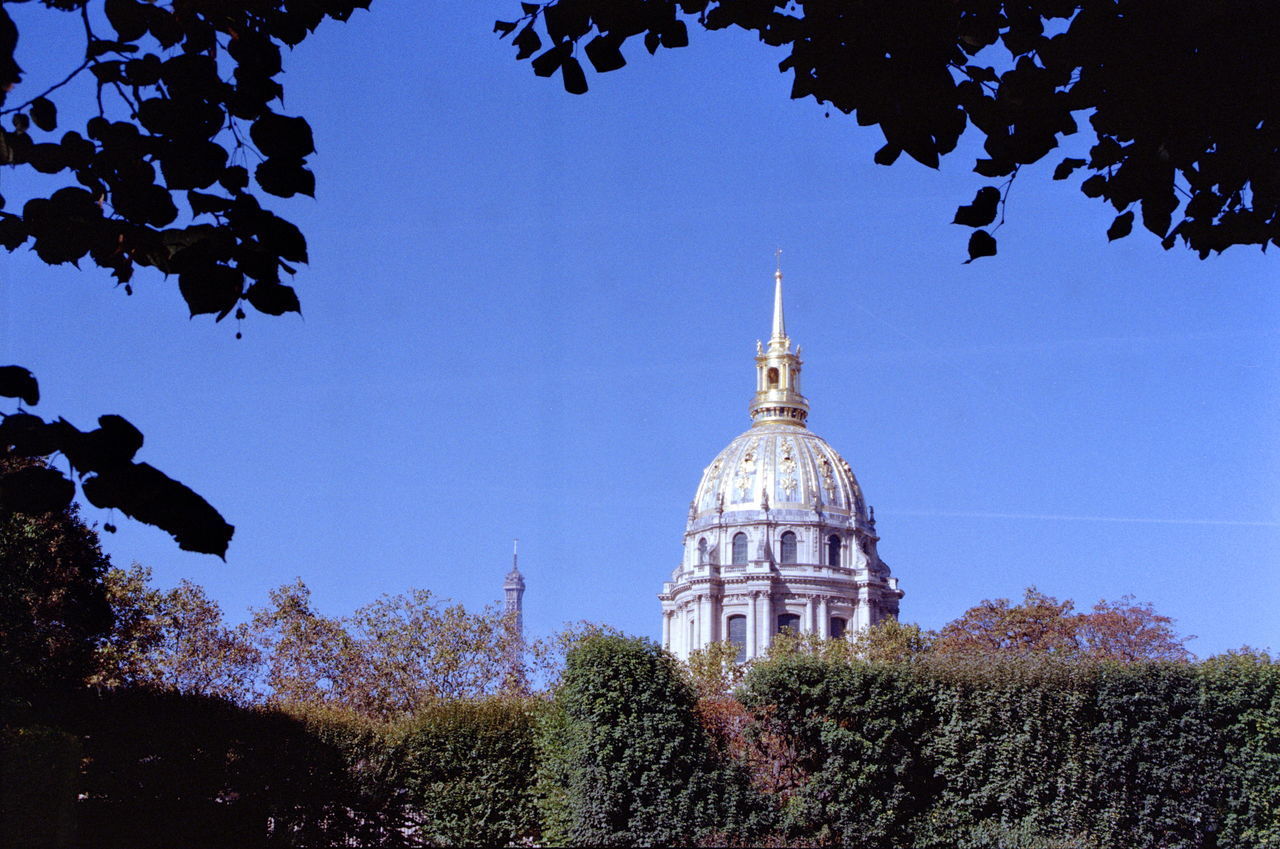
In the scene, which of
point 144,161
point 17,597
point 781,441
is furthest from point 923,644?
point 144,161

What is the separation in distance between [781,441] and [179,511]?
383 feet

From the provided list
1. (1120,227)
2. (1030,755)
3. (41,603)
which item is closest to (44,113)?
(1120,227)

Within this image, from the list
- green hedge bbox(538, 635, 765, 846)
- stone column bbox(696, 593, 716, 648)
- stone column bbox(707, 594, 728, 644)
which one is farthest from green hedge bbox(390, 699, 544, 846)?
stone column bbox(707, 594, 728, 644)

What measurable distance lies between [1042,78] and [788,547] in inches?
4333

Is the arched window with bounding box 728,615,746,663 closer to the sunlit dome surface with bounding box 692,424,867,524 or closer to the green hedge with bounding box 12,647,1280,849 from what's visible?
the sunlit dome surface with bounding box 692,424,867,524

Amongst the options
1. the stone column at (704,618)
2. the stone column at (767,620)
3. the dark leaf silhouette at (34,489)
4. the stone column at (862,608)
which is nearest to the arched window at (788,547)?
the stone column at (767,620)

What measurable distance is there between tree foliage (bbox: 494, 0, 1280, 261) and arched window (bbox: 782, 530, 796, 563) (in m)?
109

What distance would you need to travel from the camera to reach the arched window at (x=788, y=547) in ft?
381

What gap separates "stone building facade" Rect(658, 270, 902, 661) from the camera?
112438 mm

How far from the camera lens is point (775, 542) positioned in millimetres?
116188

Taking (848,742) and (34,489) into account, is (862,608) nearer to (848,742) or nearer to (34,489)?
(848,742)

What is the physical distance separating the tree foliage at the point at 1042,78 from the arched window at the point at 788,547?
357 ft

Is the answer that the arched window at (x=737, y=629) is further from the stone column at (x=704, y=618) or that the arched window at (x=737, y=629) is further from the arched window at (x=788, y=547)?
the arched window at (x=788, y=547)

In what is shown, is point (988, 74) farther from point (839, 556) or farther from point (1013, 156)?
point (839, 556)
